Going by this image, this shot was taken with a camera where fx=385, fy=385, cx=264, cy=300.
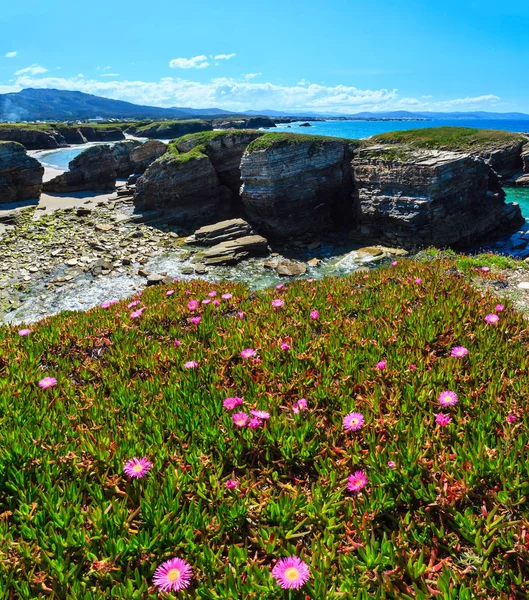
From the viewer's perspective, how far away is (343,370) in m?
4.00

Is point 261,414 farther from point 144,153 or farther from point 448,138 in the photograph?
point 144,153

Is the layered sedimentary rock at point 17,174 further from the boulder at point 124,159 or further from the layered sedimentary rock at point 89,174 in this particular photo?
the boulder at point 124,159

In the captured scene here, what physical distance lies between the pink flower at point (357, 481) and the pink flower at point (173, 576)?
44.9 inches

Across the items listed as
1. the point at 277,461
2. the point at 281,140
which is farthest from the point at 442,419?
the point at 281,140

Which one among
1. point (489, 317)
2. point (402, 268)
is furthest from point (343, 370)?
point (402, 268)

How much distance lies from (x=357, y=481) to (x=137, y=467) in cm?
156

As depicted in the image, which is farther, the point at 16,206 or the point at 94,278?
the point at 16,206

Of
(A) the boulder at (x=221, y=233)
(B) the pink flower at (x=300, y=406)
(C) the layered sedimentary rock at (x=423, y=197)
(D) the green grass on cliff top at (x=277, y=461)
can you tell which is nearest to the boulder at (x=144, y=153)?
(A) the boulder at (x=221, y=233)

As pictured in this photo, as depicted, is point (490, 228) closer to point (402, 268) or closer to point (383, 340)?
point (402, 268)

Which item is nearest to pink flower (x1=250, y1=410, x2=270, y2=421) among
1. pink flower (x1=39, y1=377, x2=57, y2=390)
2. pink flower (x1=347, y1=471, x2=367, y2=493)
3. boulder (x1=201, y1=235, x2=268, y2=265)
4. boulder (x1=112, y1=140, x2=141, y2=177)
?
pink flower (x1=347, y1=471, x2=367, y2=493)

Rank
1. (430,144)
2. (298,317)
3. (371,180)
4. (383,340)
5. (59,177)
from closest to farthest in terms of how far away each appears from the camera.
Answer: (383,340) < (298,317) < (371,180) < (430,144) < (59,177)

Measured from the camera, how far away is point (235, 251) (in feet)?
71.2

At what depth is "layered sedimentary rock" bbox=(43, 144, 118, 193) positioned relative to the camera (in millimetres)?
36906

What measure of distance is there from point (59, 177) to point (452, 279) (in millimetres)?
39604
